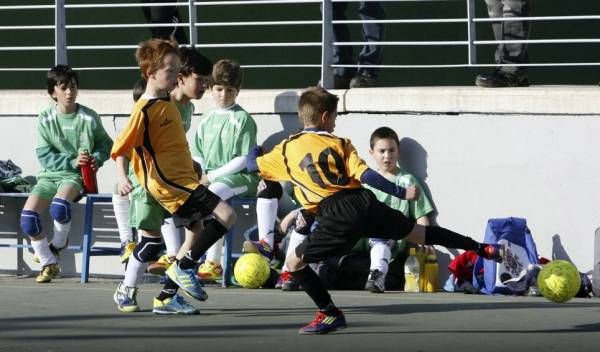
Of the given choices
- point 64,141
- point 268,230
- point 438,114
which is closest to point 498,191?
point 438,114

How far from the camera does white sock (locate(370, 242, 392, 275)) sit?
11.4m

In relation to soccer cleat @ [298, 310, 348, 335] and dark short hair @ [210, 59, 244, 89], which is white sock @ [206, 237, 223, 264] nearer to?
dark short hair @ [210, 59, 244, 89]

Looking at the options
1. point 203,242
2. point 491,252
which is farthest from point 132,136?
point 491,252

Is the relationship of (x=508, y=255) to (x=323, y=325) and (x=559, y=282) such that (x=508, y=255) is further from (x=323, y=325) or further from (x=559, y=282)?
(x=323, y=325)

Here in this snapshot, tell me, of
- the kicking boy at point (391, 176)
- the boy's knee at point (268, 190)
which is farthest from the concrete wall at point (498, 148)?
the boy's knee at point (268, 190)

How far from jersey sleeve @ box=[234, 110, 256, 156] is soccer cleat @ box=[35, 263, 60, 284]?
184 cm

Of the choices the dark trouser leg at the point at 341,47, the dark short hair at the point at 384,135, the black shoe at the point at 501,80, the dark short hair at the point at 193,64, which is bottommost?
the dark short hair at the point at 384,135

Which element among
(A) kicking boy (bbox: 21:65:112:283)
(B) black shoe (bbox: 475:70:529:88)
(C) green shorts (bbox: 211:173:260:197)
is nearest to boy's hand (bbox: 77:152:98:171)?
(A) kicking boy (bbox: 21:65:112:283)

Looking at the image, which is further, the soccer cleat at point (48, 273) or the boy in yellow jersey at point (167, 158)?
the soccer cleat at point (48, 273)

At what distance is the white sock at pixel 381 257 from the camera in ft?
37.6

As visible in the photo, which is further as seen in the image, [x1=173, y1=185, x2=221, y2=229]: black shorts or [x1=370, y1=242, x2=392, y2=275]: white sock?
[x1=370, y1=242, x2=392, y2=275]: white sock

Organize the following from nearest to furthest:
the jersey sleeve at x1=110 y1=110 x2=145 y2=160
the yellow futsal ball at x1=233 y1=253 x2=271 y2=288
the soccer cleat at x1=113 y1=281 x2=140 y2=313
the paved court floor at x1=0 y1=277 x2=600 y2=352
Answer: the paved court floor at x1=0 y1=277 x2=600 y2=352
the jersey sleeve at x1=110 y1=110 x2=145 y2=160
the soccer cleat at x1=113 y1=281 x2=140 y2=313
the yellow futsal ball at x1=233 y1=253 x2=271 y2=288

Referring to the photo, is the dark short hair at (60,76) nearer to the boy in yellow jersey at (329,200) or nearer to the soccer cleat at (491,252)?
the boy in yellow jersey at (329,200)

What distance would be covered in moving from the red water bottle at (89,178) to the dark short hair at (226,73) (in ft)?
4.11
